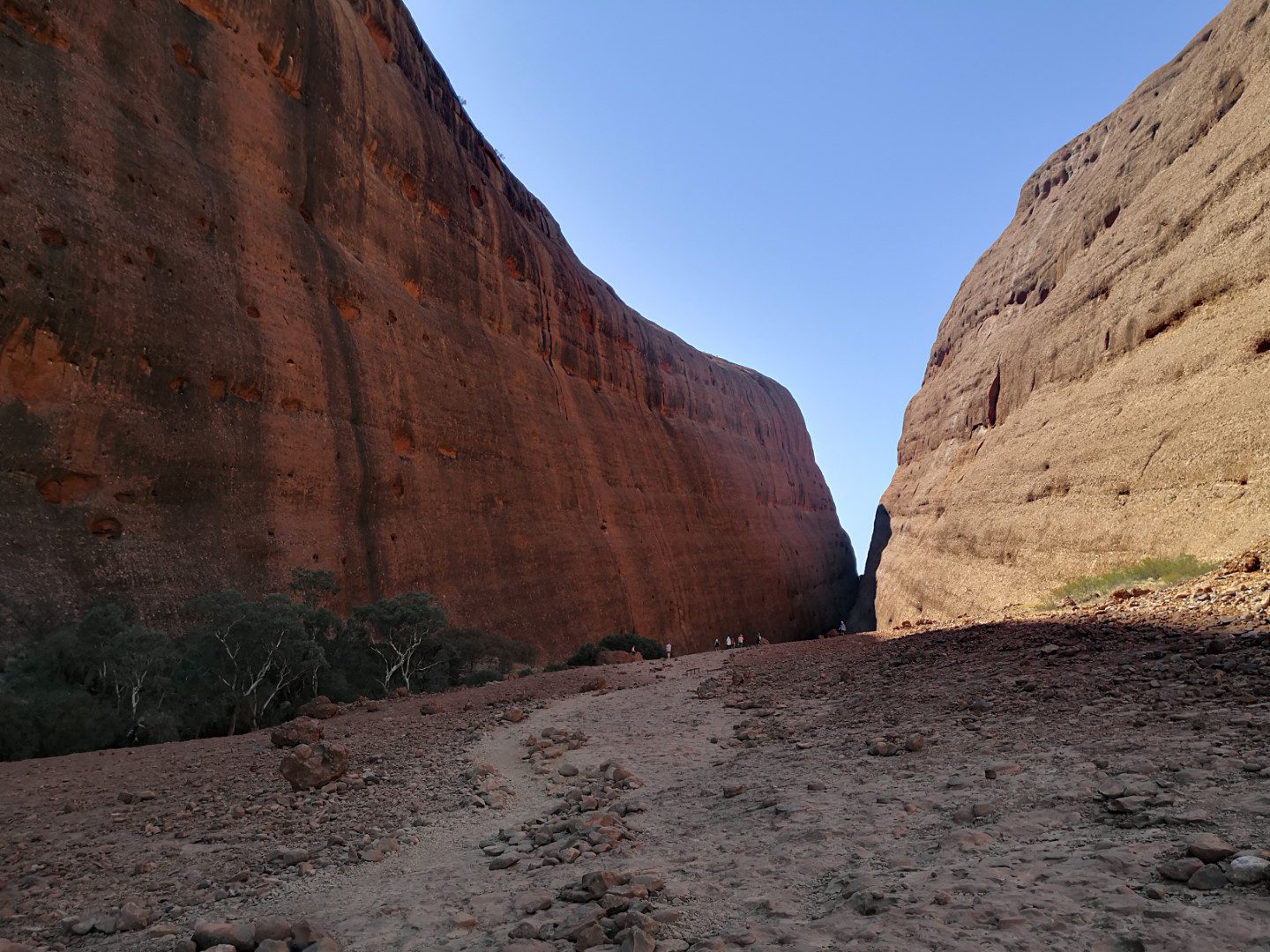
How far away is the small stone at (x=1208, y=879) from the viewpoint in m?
2.13

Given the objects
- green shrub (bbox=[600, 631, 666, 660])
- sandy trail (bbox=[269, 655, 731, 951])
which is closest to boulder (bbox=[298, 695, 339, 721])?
sandy trail (bbox=[269, 655, 731, 951])

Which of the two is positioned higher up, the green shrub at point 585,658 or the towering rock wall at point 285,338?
the towering rock wall at point 285,338

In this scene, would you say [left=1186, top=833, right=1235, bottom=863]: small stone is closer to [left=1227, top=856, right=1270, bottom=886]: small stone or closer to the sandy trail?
[left=1227, top=856, right=1270, bottom=886]: small stone

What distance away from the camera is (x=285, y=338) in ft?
50.7

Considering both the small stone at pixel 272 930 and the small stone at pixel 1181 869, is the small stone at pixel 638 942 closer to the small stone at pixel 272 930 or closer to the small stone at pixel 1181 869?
the small stone at pixel 272 930

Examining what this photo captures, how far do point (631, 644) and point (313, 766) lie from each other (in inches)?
642

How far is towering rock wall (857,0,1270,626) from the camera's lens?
1250cm

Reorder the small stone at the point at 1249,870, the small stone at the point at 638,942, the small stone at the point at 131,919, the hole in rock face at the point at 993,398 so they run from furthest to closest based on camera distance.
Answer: the hole in rock face at the point at 993,398
the small stone at the point at 131,919
the small stone at the point at 638,942
the small stone at the point at 1249,870

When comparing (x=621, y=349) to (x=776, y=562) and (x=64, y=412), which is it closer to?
(x=776, y=562)

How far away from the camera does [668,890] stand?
2.93m

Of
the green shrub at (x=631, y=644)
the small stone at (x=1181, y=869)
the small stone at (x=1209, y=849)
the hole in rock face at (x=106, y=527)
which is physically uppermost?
the hole in rock face at (x=106, y=527)

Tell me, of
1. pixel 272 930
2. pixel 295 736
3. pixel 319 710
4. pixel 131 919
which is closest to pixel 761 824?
pixel 272 930

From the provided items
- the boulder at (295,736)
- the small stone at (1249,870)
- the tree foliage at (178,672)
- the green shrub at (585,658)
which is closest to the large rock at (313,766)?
the boulder at (295,736)

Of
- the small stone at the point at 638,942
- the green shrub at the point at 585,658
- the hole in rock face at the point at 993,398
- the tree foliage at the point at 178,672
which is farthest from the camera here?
the hole in rock face at the point at 993,398
